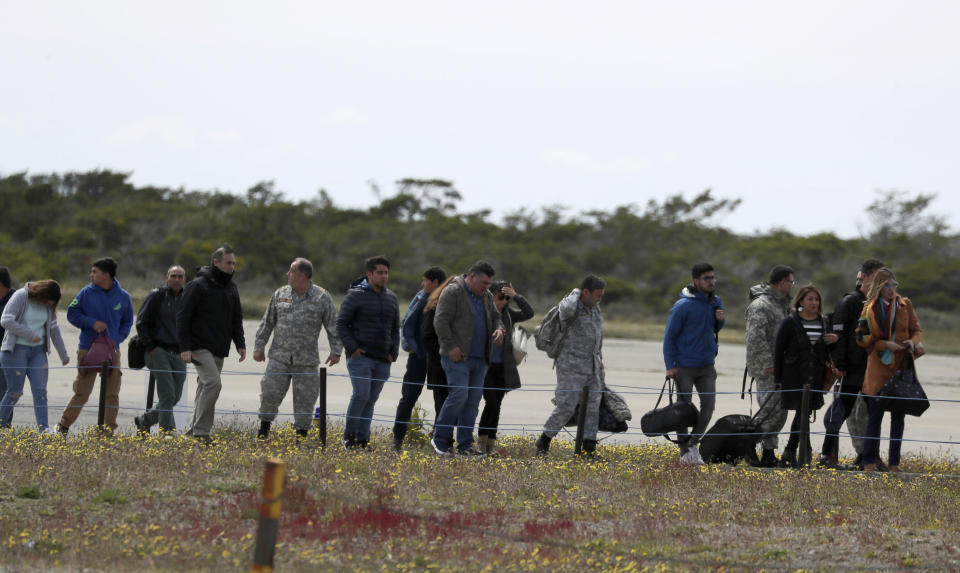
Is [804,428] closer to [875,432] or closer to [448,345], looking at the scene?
[875,432]

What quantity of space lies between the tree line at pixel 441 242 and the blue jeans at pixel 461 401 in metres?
50.3

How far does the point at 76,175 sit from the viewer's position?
82.8 meters

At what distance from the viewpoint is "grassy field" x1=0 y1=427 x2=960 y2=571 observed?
6.90m

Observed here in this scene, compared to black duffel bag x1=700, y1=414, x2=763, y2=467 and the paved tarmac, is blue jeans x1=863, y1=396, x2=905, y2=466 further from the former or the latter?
black duffel bag x1=700, y1=414, x2=763, y2=467

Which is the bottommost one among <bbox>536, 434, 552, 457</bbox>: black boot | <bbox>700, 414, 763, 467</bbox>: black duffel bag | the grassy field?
the grassy field

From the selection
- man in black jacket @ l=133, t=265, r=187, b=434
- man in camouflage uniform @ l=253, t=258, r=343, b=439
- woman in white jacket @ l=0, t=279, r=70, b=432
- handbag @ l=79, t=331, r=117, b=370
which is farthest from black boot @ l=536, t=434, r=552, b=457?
woman in white jacket @ l=0, t=279, r=70, b=432

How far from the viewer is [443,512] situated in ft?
26.3

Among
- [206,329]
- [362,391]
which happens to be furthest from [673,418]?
[206,329]

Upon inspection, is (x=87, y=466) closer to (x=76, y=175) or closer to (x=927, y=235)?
(x=927, y=235)

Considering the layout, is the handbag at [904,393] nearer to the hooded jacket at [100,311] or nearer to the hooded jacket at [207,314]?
the hooded jacket at [207,314]

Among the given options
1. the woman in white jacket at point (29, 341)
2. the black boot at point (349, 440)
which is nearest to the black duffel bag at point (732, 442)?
the black boot at point (349, 440)

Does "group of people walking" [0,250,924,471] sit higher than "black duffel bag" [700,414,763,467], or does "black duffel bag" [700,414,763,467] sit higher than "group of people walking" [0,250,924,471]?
"group of people walking" [0,250,924,471]

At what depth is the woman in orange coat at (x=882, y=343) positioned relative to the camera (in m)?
10.6

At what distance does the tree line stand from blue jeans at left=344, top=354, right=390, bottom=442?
50006 millimetres
